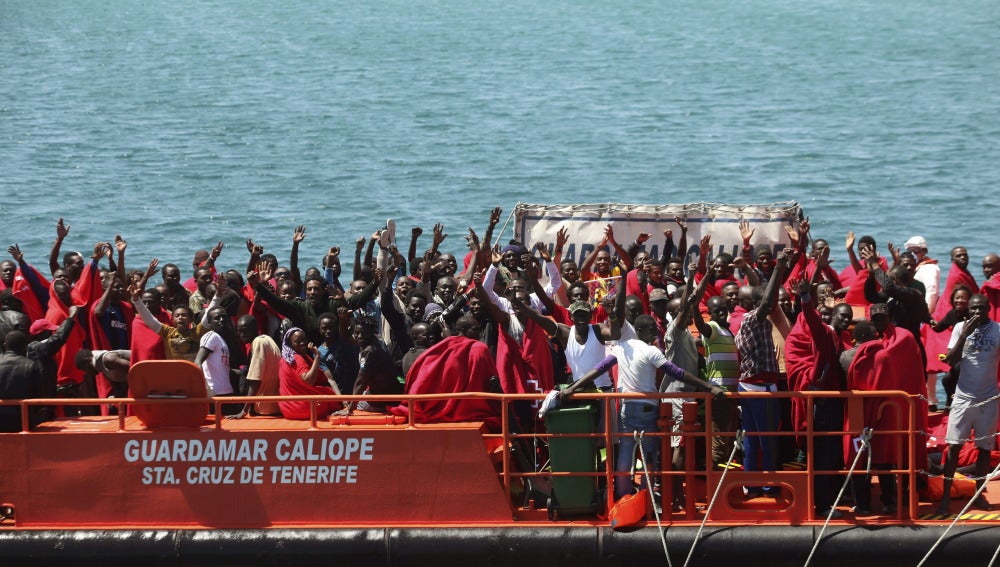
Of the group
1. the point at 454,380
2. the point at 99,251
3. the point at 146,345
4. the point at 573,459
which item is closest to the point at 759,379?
→ the point at 573,459

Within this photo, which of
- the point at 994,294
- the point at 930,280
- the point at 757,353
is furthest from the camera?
the point at 930,280

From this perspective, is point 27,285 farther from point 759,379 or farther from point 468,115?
point 468,115

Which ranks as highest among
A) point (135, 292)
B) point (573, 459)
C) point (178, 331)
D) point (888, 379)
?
point (135, 292)

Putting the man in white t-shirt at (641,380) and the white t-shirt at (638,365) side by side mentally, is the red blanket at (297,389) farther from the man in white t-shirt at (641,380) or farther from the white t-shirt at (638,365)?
the white t-shirt at (638,365)

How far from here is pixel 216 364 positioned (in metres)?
10.4

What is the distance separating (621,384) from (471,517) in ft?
4.57

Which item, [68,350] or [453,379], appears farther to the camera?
[68,350]

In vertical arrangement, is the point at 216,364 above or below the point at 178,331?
below

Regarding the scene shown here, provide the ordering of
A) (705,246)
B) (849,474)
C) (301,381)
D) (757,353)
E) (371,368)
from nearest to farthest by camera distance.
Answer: (849,474)
(757,353)
(371,368)
(301,381)
(705,246)

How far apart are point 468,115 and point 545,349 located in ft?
100

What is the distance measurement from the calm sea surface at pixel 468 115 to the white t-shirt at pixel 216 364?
18.9 m

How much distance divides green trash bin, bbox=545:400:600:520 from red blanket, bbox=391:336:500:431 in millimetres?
587

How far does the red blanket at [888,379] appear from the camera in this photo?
9266 mm

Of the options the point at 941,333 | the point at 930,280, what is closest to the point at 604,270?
the point at 930,280
